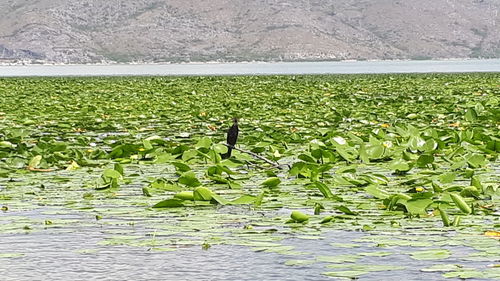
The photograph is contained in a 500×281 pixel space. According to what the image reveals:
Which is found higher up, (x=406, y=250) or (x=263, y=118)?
(x=406, y=250)

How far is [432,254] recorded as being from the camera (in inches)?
251

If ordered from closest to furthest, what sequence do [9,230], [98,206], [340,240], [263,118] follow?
1. [340,240]
2. [9,230]
3. [98,206]
4. [263,118]

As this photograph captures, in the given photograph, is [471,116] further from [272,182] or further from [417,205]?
[417,205]

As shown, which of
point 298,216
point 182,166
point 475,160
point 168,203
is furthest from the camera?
point 475,160

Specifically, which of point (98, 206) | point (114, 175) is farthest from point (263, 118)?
point (98, 206)

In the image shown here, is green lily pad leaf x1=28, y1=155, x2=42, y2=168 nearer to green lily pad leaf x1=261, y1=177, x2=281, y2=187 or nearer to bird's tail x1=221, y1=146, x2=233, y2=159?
bird's tail x1=221, y1=146, x2=233, y2=159

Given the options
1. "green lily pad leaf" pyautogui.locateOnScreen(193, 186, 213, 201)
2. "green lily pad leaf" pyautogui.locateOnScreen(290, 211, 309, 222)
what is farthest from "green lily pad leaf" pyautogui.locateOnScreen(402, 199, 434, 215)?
"green lily pad leaf" pyautogui.locateOnScreen(193, 186, 213, 201)

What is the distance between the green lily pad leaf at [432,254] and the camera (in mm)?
6311

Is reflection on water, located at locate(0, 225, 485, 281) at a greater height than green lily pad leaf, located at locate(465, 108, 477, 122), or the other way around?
reflection on water, located at locate(0, 225, 485, 281)

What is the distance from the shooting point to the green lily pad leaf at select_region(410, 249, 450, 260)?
6.31 meters

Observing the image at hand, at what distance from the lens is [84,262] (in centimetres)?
643

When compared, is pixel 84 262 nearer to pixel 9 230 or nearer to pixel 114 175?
pixel 9 230

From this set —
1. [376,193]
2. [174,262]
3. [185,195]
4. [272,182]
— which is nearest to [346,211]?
[376,193]

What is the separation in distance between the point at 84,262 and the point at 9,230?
1495 mm
